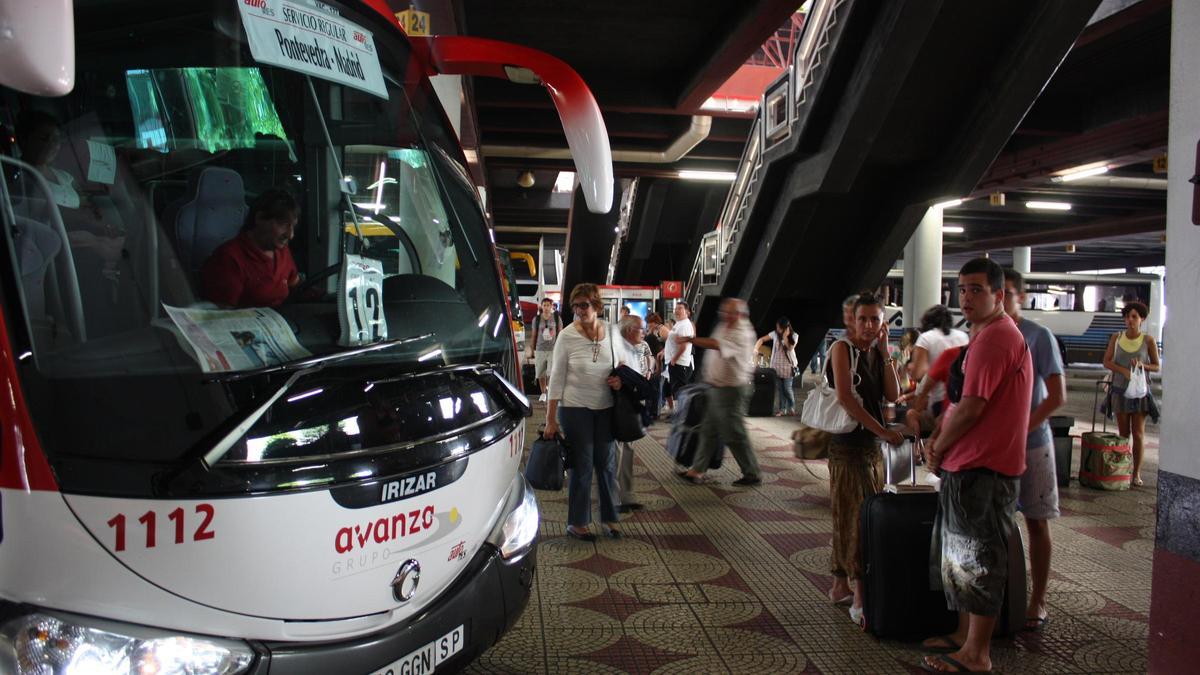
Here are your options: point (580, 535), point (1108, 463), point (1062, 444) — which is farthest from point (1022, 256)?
point (580, 535)

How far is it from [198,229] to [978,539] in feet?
10.5

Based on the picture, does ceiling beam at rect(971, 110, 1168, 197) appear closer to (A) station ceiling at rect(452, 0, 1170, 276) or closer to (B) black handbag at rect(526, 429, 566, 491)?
(A) station ceiling at rect(452, 0, 1170, 276)

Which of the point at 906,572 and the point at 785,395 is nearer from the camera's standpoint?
the point at 906,572

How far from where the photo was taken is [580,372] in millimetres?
5512

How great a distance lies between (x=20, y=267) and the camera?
6.06 ft

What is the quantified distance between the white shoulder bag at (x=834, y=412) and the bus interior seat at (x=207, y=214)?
9.88 feet

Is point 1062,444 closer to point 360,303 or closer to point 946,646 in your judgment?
point 946,646

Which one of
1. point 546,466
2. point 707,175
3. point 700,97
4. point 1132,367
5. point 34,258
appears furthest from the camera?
point 707,175

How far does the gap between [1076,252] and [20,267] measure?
4451 centimetres

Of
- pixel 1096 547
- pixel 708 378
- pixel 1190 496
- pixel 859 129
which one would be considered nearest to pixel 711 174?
pixel 859 129

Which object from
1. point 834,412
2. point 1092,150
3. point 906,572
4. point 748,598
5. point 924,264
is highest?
point 1092,150

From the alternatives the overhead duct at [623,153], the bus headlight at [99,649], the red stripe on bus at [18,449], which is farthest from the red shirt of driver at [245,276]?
the overhead duct at [623,153]

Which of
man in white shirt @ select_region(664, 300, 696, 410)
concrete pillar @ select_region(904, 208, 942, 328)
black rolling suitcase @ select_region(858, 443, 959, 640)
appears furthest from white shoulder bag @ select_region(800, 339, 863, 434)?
concrete pillar @ select_region(904, 208, 942, 328)

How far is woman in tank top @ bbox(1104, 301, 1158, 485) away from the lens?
25.1ft
